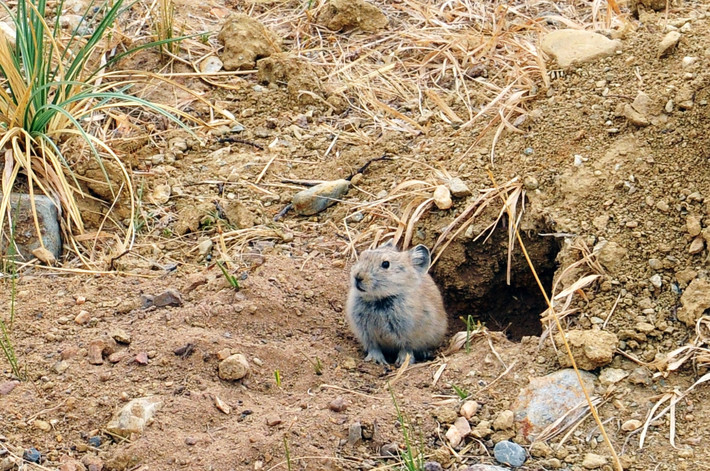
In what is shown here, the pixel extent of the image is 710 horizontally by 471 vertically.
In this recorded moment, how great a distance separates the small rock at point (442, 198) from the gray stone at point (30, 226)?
2766 mm

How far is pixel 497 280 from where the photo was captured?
682 cm

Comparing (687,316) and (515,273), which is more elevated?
(687,316)

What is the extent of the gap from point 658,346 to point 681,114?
168 cm

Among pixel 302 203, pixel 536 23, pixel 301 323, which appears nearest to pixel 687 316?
pixel 301 323

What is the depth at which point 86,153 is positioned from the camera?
685cm

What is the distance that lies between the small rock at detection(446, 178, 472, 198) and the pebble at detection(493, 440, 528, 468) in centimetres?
233

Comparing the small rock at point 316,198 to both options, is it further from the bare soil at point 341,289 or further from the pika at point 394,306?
the pika at point 394,306

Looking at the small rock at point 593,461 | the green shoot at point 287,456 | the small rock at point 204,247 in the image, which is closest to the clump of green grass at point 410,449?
the green shoot at point 287,456

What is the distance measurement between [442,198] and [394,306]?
86cm

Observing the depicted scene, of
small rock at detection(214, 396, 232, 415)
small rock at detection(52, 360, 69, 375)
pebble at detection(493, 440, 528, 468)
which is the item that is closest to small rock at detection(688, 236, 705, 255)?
pebble at detection(493, 440, 528, 468)

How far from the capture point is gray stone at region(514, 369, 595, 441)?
4637 millimetres

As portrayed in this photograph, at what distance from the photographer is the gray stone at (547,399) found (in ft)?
15.2

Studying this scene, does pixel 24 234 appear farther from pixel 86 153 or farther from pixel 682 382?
pixel 682 382

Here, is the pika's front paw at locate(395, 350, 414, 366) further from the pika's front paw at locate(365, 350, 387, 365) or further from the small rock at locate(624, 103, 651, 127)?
the small rock at locate(624, 103, 651, 127)
